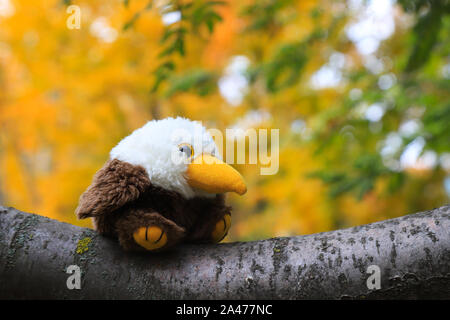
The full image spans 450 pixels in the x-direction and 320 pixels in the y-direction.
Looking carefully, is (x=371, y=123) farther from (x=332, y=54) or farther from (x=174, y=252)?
(x=174, y=252)

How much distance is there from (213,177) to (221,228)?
0.55 ft

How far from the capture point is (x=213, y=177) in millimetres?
832

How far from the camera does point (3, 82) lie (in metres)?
4.49

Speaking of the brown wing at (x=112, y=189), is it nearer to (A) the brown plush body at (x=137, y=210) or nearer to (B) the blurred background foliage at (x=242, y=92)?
(A) the brown plush body at (x=137, y=210)

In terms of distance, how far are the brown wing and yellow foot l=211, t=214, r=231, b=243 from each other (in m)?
0.22

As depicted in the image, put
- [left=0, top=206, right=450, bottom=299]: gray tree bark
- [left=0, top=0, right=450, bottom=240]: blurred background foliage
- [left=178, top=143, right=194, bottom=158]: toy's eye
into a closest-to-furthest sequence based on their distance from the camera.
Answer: [left=0, top=206, right=450, bottom=299]: gray tree bark
[left=178, top=143, right=194, bottom=158]: toy's eye
[left=0, top=0, right=450, bottom=240]: blurred background foliage

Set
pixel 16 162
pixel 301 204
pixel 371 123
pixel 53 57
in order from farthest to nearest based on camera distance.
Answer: pixel 16 162
pixel 53 57
pixel 301 204
pixel 371 123

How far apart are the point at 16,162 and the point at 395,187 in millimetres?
5395

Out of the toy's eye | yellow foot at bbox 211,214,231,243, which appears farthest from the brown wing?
yellow foot at bbox 211,214,231,243

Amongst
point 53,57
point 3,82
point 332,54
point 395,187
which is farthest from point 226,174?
point 3,82

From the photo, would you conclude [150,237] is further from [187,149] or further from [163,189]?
[187,149]

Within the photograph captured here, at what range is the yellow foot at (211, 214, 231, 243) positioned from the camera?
92 centimetres

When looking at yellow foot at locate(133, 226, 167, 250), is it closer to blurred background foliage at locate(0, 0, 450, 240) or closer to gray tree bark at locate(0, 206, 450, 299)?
gray tree bark at locate(0, 206, 450, 299)

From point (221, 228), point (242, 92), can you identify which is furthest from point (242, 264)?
point (242, 92)
